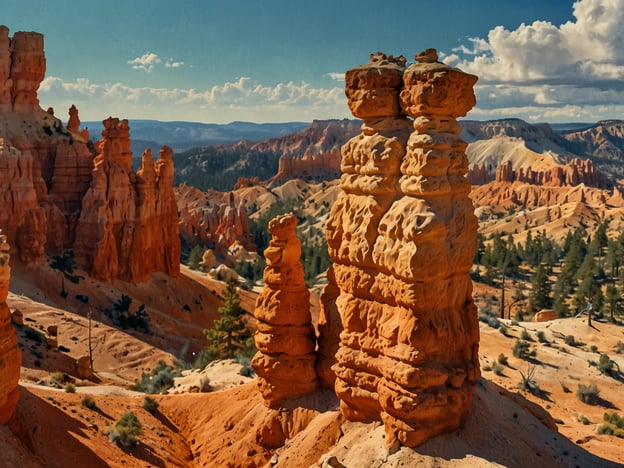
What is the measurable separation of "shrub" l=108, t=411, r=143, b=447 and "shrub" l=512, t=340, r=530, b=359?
824 inches

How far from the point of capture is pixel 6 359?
15.3 metres

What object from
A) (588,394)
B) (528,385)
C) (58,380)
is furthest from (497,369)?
(58,380)

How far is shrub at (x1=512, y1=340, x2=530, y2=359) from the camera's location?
107ft

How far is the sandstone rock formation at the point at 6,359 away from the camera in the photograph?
15.3 m

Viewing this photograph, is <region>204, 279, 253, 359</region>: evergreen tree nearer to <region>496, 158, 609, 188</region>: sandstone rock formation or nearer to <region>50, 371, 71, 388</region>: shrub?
<region>50, 371, 71, 388</region>: shrub

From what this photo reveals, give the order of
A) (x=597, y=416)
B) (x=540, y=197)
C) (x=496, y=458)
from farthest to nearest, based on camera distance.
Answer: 1. (x=540, y=197)
2. (x=597, y=416)
3. (x=496, y=458)

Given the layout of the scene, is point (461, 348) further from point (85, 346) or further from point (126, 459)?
point (85, 346)

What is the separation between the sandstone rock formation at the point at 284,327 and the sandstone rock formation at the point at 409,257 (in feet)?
8.65

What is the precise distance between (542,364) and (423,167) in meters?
22.0

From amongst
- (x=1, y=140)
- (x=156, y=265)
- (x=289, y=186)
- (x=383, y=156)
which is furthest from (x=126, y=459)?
(x=289, y=186)

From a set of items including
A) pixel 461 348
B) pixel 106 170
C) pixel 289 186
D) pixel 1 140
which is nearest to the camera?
pixel 461 348

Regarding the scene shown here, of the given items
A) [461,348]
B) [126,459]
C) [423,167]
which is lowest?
[126,459]

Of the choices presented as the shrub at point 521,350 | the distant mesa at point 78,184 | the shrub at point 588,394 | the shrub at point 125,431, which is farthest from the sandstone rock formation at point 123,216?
the shrub at point 588,394

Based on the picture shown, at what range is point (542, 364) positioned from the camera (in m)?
32.2
